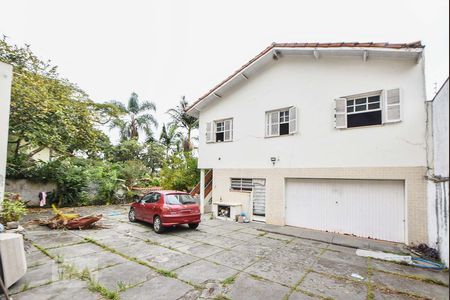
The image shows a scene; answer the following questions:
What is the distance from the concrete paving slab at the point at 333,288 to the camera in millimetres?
4578

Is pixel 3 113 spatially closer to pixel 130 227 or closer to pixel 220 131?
pixel 130 227

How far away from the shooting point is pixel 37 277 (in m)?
5.00

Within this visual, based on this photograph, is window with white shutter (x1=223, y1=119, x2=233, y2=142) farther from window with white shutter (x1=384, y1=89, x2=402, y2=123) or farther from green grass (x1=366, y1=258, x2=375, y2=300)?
green grass (x1=366, y1=258, x2=375, y2=300)

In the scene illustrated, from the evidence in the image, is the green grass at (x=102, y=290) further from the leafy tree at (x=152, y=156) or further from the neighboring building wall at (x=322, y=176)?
the leafy tree at (x=152, y=156)

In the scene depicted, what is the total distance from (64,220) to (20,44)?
10633 mm

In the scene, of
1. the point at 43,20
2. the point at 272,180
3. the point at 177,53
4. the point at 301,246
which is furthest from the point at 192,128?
the point at 301,246

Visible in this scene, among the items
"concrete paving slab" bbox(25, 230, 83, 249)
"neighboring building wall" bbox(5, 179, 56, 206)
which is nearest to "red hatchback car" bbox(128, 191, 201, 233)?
"concrete paving slab" bbox(25, 230, 83, 249)

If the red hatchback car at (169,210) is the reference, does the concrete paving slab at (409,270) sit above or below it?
below

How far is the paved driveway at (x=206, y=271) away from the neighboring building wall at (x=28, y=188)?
8325mm

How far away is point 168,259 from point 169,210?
278cm

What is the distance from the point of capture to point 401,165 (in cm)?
788

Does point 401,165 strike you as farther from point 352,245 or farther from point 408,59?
point 408,59

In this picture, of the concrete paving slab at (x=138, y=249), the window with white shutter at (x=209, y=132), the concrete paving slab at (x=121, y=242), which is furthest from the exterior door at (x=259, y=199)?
the concrete paving slab at (x=121, y=242)

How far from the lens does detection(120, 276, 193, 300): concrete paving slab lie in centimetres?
434
